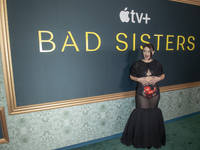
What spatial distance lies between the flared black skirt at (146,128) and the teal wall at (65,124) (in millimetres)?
329

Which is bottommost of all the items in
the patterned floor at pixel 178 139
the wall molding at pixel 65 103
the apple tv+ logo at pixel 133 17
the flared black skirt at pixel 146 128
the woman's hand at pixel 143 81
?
the patterned floor at pixel 178 139

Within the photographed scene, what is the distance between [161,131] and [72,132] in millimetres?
1415

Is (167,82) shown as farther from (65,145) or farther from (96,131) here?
(65,145)

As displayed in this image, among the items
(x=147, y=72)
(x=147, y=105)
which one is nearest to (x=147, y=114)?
(x=147, y=105)

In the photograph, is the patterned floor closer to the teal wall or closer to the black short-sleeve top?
the teal wall

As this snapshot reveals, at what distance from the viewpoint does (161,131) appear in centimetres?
218

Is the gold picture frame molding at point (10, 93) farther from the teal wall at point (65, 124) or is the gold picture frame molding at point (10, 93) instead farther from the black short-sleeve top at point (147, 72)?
the black short-sleeve top at point (147, 72)

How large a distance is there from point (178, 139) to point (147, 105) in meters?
0.94

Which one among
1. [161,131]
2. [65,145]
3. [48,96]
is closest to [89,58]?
[48,96]

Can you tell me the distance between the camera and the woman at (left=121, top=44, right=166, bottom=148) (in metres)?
2.05

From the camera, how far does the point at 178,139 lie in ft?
7.74

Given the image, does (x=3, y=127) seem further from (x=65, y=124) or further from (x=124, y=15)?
(x=124, y=15)

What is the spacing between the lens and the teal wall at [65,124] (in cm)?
186

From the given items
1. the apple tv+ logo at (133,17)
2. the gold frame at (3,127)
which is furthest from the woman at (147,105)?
the gold frame at (3,127)
